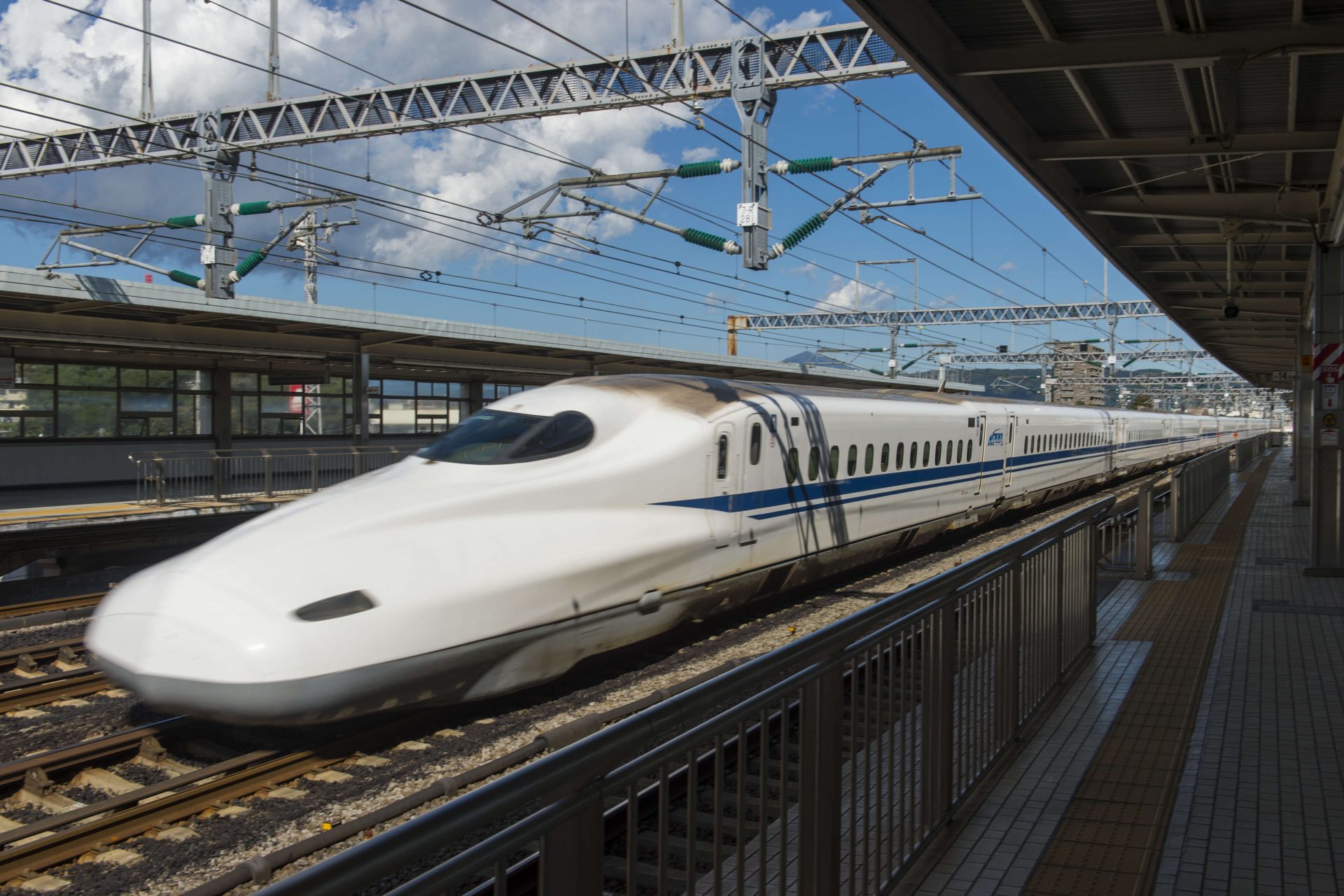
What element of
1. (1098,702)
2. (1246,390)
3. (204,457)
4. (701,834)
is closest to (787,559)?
(1098,702)

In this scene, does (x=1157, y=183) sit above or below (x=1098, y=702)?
above

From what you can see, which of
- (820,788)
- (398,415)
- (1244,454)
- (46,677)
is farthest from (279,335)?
(1244,454)

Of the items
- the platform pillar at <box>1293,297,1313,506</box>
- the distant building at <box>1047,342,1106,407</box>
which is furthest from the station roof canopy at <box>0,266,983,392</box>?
the distant building at <box>1047,342,1106,407</box>

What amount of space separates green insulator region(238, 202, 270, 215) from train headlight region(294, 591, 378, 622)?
15.3 meters

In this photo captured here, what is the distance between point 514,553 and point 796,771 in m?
3.67

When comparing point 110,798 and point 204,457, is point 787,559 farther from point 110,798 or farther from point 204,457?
point 204,457

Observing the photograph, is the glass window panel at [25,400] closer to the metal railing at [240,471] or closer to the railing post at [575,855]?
the metal railing at [240,471]

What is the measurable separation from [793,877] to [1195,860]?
1.92 metres

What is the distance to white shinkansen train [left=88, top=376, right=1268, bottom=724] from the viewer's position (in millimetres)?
5793

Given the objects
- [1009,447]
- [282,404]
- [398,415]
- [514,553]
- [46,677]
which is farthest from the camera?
[398,415]

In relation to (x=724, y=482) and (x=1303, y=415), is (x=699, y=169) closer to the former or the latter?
(x=724, y=482)

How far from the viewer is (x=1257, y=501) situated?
21938 millimetres

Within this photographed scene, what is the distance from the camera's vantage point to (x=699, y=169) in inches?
586

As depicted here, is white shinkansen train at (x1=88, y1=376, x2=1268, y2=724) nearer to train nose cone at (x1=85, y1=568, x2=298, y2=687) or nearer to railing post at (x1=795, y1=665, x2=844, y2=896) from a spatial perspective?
train nose cone at (x1=85, y1=568, x2=298, y2=687)
